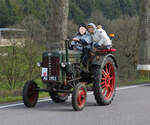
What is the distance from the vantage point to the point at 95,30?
10133mm

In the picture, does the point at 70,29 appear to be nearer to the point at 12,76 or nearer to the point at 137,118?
the point at 12,76

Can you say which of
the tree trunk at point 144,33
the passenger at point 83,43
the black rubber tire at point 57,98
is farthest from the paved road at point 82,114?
the tree trunk at point 144,33

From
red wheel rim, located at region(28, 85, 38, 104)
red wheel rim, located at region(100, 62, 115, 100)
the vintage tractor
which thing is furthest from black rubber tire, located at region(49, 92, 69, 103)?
red wheel rim, located at region(100, 62, 115, 100)

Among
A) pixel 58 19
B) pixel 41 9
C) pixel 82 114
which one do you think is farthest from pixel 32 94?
pixel 41 9

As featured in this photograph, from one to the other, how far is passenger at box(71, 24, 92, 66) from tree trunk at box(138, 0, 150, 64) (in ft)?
30.2

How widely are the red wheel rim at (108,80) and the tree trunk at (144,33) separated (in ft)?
29.2

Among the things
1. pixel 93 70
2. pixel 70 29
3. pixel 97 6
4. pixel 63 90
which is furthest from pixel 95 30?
pixel 97 6

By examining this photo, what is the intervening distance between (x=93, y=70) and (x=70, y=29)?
103 ft

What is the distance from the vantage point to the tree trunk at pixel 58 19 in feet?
46.1

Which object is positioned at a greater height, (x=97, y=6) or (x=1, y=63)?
(x=97, y=6)

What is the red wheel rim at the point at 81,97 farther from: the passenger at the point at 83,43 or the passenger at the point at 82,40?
the passenger at the point at 82,40

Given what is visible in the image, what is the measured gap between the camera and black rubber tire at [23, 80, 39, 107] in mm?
9250

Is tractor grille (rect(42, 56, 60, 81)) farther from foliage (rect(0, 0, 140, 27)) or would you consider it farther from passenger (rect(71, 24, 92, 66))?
foliage (rect(0, 0, 140, 27))

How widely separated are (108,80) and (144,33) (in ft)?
30.8
